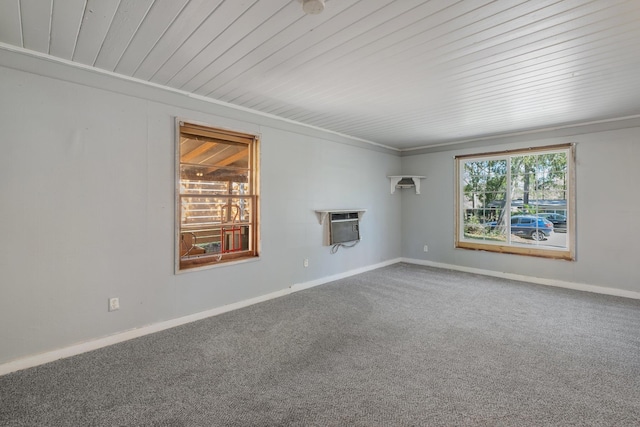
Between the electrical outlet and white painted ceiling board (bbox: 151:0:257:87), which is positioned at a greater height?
white painted ceiling board (bbox: 151:0:257:87)

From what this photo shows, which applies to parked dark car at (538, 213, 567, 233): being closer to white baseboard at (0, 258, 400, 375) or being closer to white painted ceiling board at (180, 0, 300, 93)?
white baseboard at (0, 258, 400, 375)

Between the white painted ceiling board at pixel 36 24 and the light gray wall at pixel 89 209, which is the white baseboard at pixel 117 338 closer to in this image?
the light gray wall at pixel 89 209

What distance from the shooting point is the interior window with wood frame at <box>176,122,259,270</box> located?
10.7 feet

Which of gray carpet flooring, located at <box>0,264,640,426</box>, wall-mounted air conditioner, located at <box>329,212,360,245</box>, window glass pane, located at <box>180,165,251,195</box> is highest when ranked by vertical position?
window glass pane, located at <box>180,165,251,195</box>

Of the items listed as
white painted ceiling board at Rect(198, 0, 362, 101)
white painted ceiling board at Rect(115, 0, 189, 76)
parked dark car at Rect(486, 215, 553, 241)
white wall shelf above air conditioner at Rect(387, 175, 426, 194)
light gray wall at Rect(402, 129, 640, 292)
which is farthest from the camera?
white wall shelf above air conditioner at Rect(387, 175, 426, 194)

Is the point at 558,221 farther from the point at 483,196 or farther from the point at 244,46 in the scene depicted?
the point at 244,46

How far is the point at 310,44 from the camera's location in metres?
2.15

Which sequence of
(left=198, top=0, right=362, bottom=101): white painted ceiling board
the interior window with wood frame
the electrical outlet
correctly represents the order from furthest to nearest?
the interior window with wood frame, the electrical outlet, (left=198, top=0, right=362, bottom=101): white painted ceiling board

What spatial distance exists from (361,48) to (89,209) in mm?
2585

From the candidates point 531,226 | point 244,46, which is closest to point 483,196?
point 531,226

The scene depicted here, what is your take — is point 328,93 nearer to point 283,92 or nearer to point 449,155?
point 283,92

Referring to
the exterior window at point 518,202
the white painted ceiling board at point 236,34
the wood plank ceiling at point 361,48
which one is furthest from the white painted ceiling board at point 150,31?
the exterior window at point 518,202

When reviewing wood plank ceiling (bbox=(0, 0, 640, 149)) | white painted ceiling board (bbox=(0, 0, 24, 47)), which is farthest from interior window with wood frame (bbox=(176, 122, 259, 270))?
white painted ceiling board (bbox=(0, 0, 24, 47))

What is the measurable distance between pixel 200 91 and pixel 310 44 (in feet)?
4.92
